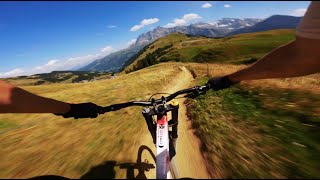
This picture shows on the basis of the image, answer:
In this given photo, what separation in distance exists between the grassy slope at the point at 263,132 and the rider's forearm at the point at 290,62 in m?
3.47

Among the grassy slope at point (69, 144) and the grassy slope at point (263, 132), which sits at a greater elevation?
the grassy slope at point (263, 132)

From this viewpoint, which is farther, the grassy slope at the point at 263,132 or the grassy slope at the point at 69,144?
the grassy slope at the point at 69,144

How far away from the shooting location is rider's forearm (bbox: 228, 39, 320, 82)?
3906 mm

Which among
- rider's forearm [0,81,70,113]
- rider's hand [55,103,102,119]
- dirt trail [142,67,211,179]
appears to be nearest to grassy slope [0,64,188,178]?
dirt trail [142,67,211,179]

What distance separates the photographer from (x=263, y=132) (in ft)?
32.3

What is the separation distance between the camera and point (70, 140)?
12070 millimetres

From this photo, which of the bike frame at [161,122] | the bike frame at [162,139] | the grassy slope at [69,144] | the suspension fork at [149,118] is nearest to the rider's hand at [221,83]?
the bike frame at [161,122]

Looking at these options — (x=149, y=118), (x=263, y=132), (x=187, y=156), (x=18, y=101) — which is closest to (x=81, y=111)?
(x=18, y=101)

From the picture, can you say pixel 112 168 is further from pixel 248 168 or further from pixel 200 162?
pixel 248 168

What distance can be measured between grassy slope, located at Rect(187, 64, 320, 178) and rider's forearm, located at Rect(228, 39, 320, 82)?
347 centimetres

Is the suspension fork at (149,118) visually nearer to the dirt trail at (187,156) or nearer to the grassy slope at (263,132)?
the dirt trail at (187,156)

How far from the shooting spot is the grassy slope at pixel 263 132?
7.18 metres

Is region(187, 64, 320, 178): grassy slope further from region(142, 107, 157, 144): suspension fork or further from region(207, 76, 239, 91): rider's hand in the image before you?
region(207, 76, 239, 91): rider's hand

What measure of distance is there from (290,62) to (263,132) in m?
6.34
